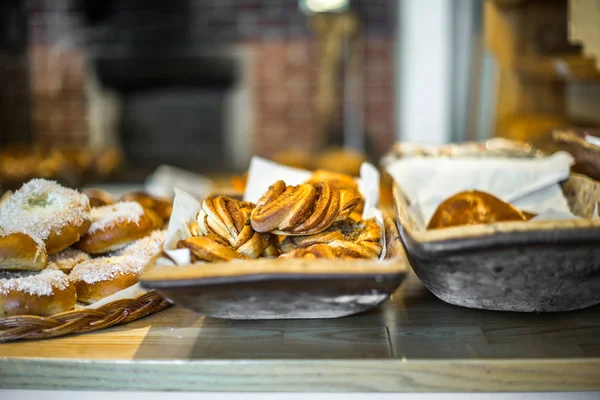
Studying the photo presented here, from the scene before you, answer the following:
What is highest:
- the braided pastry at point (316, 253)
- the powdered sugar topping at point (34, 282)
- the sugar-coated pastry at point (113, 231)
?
the braided pastry at point (316, 253)

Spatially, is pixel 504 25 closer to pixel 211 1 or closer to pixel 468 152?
pixel 468 152

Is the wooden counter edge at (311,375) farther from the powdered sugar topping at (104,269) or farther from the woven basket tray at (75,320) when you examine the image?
the powdered sugar topping at (104,269)

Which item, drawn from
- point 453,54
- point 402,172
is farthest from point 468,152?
point 453,54

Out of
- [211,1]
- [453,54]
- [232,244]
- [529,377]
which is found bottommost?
[529,377]

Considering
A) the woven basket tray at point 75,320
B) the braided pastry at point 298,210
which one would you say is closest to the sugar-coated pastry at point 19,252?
the woven basket tray at point 75,320

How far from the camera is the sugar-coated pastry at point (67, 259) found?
114 cm

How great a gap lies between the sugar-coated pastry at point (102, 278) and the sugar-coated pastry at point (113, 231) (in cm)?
10

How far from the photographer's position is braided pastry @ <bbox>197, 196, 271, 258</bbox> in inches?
39.8

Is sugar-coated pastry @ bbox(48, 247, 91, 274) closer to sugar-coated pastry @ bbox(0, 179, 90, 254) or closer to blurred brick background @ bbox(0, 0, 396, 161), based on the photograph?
sugar-coated pastry @ bbox(0, 179, 90, 254)

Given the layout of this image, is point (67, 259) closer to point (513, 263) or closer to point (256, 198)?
point (256, 198)

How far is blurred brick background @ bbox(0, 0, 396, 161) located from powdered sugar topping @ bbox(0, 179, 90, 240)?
302cm

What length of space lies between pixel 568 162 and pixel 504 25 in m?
1.14

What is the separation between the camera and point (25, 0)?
4.10m

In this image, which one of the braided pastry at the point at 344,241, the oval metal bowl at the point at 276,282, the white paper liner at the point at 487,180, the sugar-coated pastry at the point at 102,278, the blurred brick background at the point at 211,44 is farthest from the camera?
the blurred brick background at the point at 211,44
